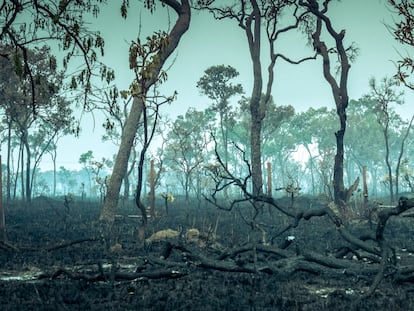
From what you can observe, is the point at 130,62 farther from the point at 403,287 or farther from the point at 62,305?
the point at 403,287

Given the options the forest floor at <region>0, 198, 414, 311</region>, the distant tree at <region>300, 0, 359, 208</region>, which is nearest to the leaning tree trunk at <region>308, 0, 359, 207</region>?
the distant tree at <region>300, 0, 359, 208</region>

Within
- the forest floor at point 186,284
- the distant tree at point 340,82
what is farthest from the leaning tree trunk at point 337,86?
the forest floor at point 186,284

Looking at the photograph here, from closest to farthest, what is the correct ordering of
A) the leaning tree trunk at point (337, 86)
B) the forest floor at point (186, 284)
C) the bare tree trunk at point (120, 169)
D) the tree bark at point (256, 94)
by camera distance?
the forest floor at point (186, 284), the bare tree trunk at point (120, 169), the leaning tree trunk at point (337, 86), the tree bark at point (256, 94)

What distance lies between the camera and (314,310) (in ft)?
14.9

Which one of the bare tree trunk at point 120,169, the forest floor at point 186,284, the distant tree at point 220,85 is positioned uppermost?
A: the distant tree at point 220,85

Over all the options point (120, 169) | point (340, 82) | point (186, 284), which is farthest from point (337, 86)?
point (186, 284)

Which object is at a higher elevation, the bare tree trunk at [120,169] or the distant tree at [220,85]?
the distant tree at [220,85]

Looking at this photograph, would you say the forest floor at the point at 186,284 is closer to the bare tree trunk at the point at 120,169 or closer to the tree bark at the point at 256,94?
the bare tree trunk at the point at 120,169

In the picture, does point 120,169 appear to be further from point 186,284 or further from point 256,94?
point 186,284

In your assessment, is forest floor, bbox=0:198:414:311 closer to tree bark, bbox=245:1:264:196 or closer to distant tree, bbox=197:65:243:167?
tree bark, bbox=245:1:264:196

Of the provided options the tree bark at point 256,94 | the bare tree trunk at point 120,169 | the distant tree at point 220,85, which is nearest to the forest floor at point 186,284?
the bare tree trunk at point 120,169

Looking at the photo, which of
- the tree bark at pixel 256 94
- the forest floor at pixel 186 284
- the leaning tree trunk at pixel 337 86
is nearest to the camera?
the forest floor at pixel 186 284

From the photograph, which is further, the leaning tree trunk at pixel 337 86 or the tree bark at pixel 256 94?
the tree bark at pixel 256 94

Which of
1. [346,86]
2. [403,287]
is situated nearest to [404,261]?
→ [403,287]
